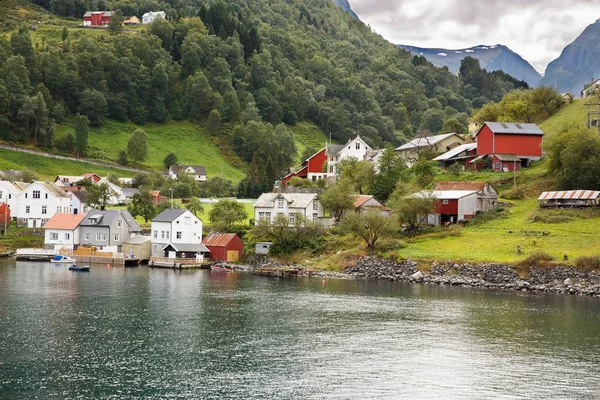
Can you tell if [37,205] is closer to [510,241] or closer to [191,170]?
[191,170]

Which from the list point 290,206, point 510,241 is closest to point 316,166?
point 290,206

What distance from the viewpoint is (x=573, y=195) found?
245 ft

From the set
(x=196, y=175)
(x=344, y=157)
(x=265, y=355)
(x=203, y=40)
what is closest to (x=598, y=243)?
(x=265, y=355)

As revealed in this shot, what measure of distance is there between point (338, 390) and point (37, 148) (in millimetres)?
116826

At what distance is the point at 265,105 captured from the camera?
17762 cm

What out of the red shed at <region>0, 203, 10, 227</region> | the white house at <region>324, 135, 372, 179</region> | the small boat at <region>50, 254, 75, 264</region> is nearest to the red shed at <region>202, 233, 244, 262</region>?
the small boat at <region>50, 254, 75, 264</region>

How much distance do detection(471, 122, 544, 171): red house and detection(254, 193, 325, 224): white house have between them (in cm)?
2163

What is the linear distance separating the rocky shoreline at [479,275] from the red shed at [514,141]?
28.7 m

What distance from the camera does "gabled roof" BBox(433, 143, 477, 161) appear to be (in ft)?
320

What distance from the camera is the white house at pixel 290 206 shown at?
8544cm

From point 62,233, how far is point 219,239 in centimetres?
1994

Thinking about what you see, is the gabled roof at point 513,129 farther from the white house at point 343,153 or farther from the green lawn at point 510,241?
the white house at point 343,153

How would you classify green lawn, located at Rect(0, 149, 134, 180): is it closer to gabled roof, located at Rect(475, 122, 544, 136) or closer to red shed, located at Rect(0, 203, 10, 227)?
red shed, located at Rect(0, 203, 10, 227)

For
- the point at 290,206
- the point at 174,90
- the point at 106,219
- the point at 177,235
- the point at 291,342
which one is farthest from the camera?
the point at 174,90
